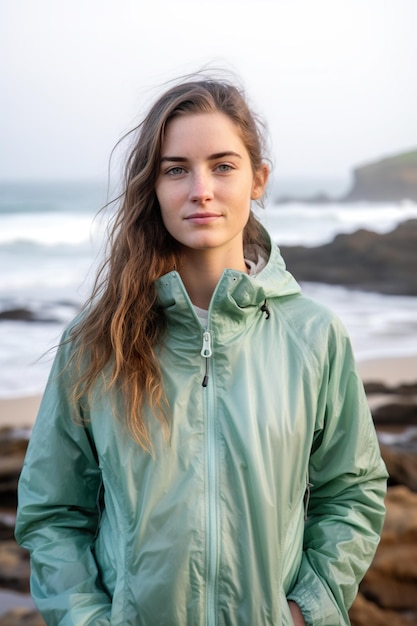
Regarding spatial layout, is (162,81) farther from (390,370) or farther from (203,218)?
(203,218)

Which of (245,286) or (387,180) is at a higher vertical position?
(387,180)

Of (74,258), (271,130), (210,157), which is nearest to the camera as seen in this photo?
(210,157)

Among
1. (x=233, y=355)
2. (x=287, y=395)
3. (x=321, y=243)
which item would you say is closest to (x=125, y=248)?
(x=233, y=355)

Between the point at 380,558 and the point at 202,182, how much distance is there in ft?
5.69

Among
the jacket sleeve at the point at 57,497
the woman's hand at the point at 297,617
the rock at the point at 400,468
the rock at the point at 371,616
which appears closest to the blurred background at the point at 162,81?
the rock at the point at 400,468

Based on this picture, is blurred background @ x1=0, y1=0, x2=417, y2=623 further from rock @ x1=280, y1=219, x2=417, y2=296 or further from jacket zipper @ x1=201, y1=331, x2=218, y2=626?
jacket zipper @ x1=201, y1=331, x2=218, y2=626

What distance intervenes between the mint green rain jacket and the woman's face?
10cm

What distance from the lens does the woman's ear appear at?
1.60 meters

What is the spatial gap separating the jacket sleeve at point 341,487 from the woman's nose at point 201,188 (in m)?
0.35

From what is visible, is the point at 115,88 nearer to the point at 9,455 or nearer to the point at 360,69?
the point at 360,69

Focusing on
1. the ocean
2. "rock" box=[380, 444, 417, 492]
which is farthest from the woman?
the ocean

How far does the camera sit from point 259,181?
5.29ft

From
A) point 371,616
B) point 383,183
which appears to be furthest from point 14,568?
point 383,183

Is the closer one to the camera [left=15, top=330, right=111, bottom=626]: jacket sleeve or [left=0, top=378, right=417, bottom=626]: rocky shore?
[left=15, top=330, right=111, bottom=626]: jacket sleeve
